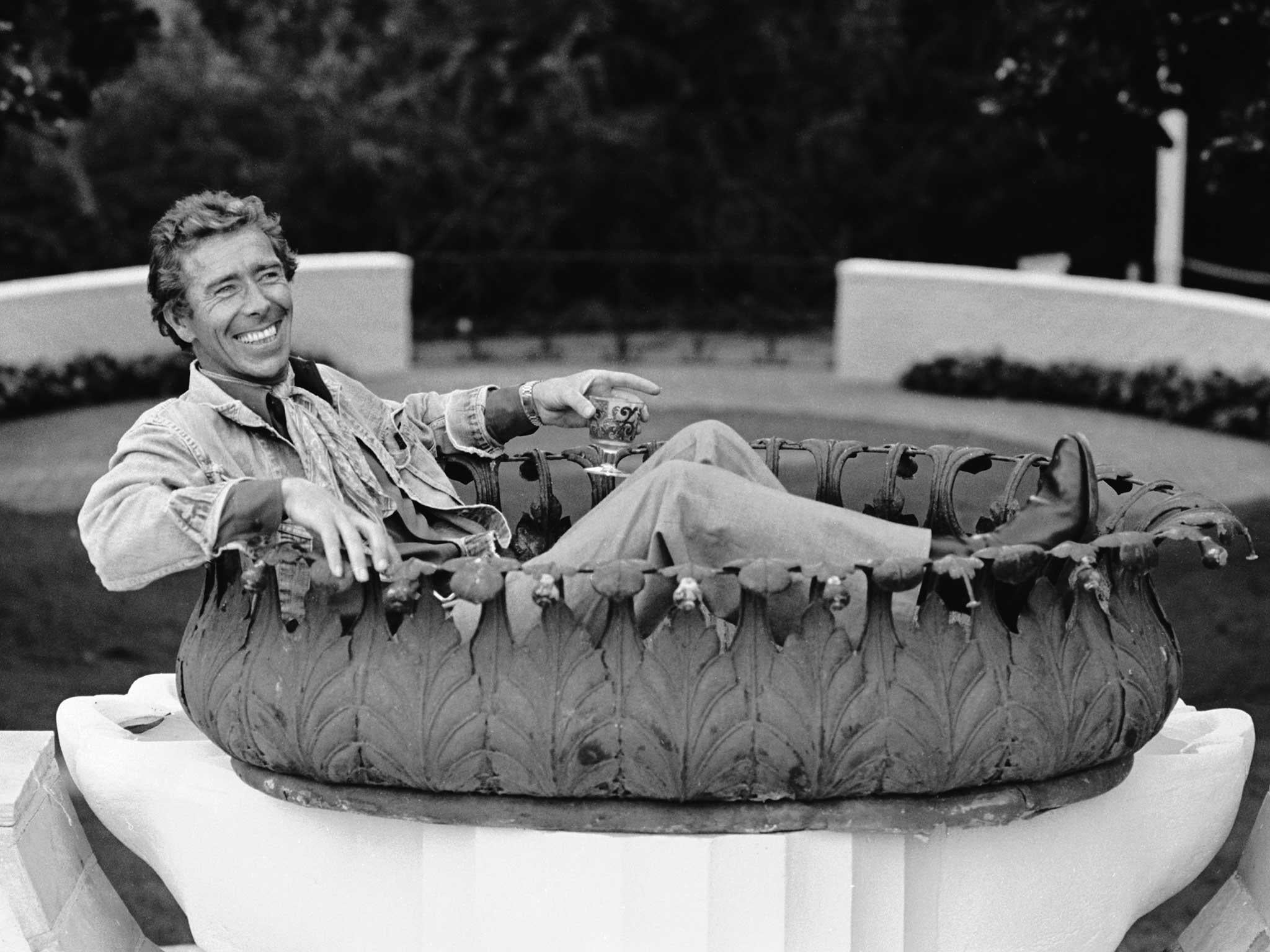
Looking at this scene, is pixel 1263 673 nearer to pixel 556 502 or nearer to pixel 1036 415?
pixel 556 502

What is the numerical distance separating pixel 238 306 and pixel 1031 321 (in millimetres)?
8695

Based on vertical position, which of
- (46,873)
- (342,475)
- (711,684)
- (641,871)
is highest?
(342,475)

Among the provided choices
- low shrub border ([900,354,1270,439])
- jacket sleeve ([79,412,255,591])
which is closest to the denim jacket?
jacket sleeve ([79,412,255,591])

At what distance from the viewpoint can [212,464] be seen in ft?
10.8

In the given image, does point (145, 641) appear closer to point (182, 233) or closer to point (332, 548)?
point (182, 233)

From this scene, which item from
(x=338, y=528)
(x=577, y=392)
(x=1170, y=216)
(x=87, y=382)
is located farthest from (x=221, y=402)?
(x=1170, y=216)

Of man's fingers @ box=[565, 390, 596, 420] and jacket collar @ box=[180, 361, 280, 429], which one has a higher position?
jacket collar @ box=[180, 361, 280, 429]

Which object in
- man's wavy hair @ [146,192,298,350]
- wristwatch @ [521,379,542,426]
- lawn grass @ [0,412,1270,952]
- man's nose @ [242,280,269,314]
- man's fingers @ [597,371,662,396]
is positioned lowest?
lawn grass @ [0,412,1270,952]

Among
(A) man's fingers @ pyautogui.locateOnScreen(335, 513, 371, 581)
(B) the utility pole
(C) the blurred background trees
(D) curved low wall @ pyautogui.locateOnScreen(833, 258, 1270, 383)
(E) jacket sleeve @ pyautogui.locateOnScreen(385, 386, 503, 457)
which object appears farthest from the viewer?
(C) the blurred background trees

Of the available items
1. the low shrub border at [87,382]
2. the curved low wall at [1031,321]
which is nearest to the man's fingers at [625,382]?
the curved low wall at [1031,321]

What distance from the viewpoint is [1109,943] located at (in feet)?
10.8

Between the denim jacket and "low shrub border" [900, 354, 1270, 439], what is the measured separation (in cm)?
648

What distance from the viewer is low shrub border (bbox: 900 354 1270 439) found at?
9844 millimetres

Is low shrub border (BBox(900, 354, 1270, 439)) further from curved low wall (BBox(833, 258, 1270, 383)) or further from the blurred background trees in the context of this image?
the blurred background trees
